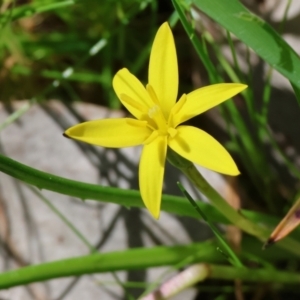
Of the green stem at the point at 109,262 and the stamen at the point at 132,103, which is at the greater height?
the stamen at the point at 132,103

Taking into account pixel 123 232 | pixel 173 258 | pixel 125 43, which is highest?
pixel 125 43

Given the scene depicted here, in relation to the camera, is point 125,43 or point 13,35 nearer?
point 13,35

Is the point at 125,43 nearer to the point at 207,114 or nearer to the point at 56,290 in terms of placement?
the point at 207,114

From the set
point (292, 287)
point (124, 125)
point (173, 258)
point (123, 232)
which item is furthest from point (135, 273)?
point (124, 125)

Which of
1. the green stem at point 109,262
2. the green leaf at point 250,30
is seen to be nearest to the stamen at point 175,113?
the green leaf at point 250,30

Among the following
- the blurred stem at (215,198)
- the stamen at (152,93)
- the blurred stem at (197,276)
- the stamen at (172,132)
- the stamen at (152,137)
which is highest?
the stamen at (152,93)

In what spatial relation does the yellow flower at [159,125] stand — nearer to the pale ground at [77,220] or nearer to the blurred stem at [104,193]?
the blurred stem at [104,193]

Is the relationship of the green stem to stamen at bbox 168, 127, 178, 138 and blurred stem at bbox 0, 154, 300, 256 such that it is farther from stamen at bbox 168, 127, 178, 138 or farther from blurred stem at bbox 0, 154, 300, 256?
stamen at bbox 168, 127, 178, 138
